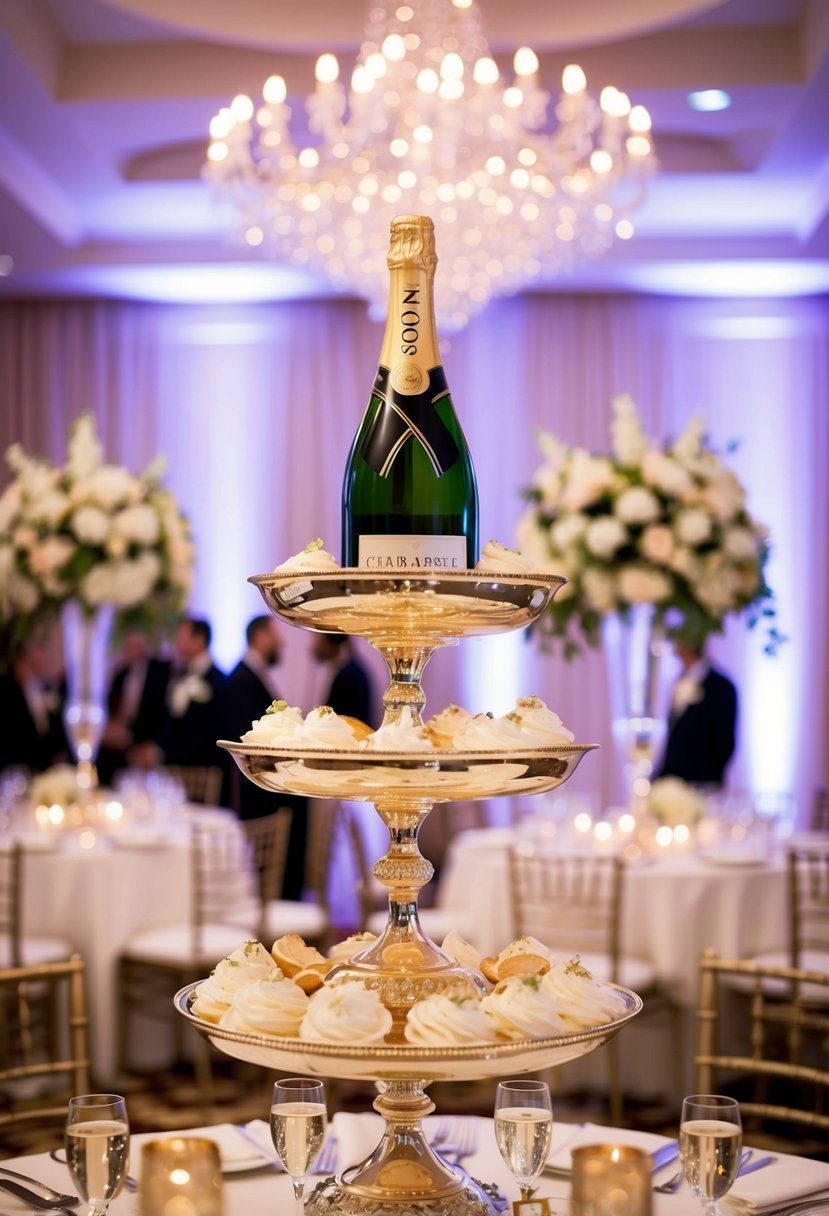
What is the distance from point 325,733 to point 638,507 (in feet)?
13.0

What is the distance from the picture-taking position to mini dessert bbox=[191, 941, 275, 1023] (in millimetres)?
1694

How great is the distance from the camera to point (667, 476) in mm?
5551

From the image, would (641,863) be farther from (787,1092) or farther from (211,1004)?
(211,1004)

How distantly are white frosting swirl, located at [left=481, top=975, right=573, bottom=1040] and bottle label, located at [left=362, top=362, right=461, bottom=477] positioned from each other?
24.0 inches

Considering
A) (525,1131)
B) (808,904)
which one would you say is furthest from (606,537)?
(525,1131)

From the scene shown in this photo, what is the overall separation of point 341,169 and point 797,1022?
4.07 meters

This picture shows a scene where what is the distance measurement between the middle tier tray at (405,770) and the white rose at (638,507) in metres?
3.88

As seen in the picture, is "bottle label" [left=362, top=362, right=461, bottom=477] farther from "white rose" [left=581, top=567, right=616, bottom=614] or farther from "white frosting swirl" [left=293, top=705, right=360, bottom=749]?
"white rose" [left=581, top=567, right=616, bottom=614]

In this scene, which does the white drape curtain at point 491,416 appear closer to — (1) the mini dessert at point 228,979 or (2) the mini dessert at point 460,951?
(2) the mini dessert at point 460,951

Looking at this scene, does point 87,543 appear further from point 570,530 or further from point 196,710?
point 196,710

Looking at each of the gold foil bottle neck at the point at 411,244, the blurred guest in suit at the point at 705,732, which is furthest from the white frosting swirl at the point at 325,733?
the blurred guest in suit at the point at 705,732

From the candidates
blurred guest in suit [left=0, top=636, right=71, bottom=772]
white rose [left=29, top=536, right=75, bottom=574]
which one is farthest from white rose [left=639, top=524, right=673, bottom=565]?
blurred guest in suit [left=0, top=636, right=71, bottom=772]

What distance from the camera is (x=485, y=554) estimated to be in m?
1.82

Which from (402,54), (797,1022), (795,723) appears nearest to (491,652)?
(795,723)
